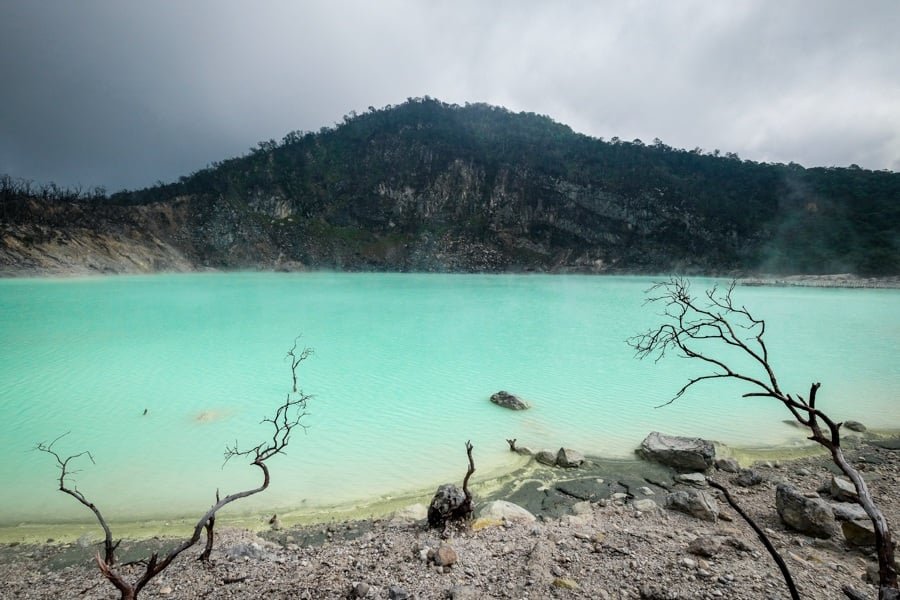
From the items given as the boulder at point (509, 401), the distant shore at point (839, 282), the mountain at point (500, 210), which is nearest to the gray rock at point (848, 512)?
the boulder at point (509, 401)

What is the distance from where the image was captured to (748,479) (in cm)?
593

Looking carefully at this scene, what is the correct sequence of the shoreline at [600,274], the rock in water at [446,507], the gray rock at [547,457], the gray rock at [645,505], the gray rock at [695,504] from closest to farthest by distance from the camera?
1. the rock in water at [446,507]
2. the gray rock at [695,504]
3. the gray rock at [645,505]
4. the gray rock at [547,457]
5. the shoreline at [600,274]

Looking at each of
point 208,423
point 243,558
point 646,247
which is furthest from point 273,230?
point 243,558

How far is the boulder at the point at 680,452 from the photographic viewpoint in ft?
21.4

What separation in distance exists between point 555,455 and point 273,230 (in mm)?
91126

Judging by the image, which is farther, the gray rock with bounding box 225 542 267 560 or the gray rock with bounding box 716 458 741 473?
the gray rock with bounding box 716 458 741 473

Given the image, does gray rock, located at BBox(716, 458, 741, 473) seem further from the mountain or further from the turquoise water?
the mountain

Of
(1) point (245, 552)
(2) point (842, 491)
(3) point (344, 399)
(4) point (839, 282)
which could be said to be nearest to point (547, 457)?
(2) point (842, 491)

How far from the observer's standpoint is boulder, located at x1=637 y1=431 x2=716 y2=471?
653 cm

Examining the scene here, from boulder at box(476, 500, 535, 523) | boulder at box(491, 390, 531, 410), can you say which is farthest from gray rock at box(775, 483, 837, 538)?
boulder at box(491, 390, 531, 410)

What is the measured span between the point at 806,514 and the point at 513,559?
3.34 meters

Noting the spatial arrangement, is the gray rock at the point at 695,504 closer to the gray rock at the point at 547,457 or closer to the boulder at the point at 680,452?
the boulder at the point at 680,452

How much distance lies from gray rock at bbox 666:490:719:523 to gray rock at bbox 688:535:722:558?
118cm

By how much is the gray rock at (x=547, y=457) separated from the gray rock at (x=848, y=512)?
3.43 meters
